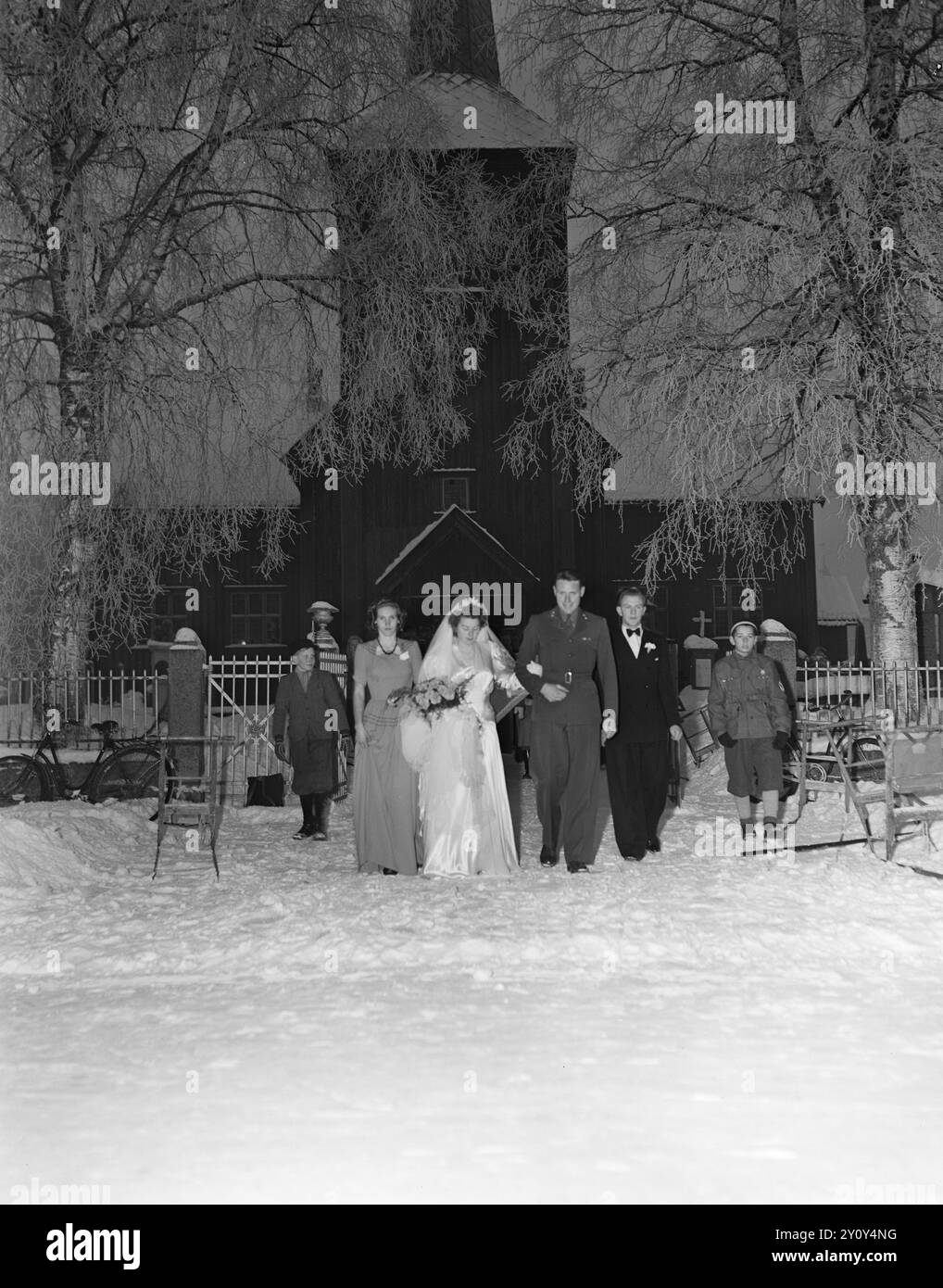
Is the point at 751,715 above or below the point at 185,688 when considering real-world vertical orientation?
below

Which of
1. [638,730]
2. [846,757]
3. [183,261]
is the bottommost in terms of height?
[846,757]

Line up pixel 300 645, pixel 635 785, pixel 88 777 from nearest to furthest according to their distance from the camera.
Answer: pixel 635 785 < pixel 88 777 < pixel 300 645

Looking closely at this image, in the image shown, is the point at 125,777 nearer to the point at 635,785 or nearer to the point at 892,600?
the point at 635,785

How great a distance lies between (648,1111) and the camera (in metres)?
4.23

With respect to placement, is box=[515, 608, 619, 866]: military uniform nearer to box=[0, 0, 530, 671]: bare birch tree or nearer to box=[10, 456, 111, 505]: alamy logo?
box=[0, 0, 530, 671]: bare birch tree

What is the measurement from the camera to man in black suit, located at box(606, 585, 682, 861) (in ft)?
33.9

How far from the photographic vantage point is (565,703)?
9805 mm

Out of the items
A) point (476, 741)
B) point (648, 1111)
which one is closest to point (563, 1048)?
point (648, 1111)

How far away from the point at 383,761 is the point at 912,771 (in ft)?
12.8

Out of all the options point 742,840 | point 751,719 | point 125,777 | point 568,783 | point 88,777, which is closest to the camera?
point 568,783

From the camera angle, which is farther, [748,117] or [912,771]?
[748,117]

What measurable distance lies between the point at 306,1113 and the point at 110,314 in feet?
40.9
